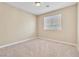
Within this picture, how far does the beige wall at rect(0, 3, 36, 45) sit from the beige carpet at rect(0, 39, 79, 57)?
0.69 ft

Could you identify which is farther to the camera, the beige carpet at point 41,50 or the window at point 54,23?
the beige carpet at point 41,50

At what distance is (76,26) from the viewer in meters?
1.82

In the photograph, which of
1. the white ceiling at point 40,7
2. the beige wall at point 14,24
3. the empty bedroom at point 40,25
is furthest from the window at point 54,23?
the beige wall at point 14,24

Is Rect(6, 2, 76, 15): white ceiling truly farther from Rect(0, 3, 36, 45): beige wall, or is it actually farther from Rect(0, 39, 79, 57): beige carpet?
Rect(0, 39, 79, 57): beige carpet

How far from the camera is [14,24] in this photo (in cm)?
200

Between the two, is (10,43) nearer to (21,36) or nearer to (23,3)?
(21,36)

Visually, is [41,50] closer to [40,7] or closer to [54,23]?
[54,23]

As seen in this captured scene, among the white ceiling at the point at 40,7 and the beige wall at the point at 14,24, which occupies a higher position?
the white ceiling at the point at 40,7

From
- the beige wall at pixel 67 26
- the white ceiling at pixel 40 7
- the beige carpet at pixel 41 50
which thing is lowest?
the beige carpet at pixel 41 50

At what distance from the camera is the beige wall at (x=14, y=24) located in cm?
195

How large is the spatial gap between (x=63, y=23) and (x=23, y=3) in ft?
3.00

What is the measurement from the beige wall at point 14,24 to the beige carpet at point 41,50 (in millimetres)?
211

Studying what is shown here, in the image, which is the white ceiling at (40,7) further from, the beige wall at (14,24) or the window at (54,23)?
the window at (54,23)

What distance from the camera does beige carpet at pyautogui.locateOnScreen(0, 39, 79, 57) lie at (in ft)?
6.28
